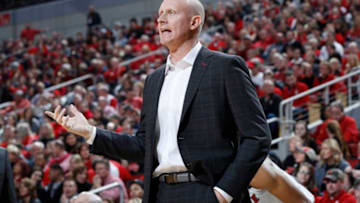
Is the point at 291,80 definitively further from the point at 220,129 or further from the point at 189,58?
the point at 220,129

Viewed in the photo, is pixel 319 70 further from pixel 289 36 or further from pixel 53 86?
pixel 53 86

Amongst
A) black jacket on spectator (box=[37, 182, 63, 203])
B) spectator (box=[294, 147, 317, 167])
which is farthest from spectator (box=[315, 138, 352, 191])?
black jacket on spectator (box=[37, 182, 63, 203])

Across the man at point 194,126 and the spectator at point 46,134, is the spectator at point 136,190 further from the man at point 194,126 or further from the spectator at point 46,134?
the man at point 194,126

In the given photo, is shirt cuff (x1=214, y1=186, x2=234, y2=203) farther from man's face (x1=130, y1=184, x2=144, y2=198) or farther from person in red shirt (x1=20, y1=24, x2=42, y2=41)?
person in red shirt (x1=20, y1=24, x2=42, y2=41)

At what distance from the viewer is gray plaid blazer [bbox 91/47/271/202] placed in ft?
7.64

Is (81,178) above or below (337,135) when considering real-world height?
below

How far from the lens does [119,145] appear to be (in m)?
2.60

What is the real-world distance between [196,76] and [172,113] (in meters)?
0.18

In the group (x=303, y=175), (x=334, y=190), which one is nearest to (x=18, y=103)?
(x=303, y=175)

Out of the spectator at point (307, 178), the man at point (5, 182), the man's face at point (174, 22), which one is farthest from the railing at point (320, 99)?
the man's face at point (174, 22)

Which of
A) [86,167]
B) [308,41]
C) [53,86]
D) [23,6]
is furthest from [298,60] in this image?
[23,6]

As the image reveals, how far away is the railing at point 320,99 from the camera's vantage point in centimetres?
799

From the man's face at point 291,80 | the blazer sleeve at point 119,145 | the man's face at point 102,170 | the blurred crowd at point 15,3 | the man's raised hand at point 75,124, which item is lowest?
the man's face at point 102,170

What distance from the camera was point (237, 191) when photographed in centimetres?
229
